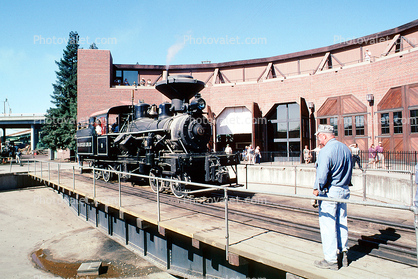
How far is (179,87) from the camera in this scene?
10.7 m

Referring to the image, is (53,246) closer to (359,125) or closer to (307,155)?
(307,155)

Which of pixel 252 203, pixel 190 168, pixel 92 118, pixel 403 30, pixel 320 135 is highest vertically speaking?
pixel 403 30

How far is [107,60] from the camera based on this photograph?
2845 cm

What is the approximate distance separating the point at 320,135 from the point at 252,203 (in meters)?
4.61

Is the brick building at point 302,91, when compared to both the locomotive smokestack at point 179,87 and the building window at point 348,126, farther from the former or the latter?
the locomotive smokestack at point 179,87

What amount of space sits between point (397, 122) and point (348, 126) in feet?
10.5

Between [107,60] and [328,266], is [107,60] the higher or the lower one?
the higher one

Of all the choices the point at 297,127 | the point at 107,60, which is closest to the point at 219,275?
the point at 297,127

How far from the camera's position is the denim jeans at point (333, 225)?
3637 mm

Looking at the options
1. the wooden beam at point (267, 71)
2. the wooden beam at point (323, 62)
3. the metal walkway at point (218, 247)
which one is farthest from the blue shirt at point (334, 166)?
the wooden beam at point (267, 71)

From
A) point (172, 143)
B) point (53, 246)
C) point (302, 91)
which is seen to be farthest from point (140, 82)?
point (53, 246)

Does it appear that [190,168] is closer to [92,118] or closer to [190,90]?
[190,90]

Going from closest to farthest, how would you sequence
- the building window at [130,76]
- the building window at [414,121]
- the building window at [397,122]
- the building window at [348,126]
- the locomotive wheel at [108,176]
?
the locomotive wheel at [108,176] < the building window at [414,121] < the building window at [397,122] < the building window at [348,126] < the building window at [130,76]

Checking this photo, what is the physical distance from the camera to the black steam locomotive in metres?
9.27
